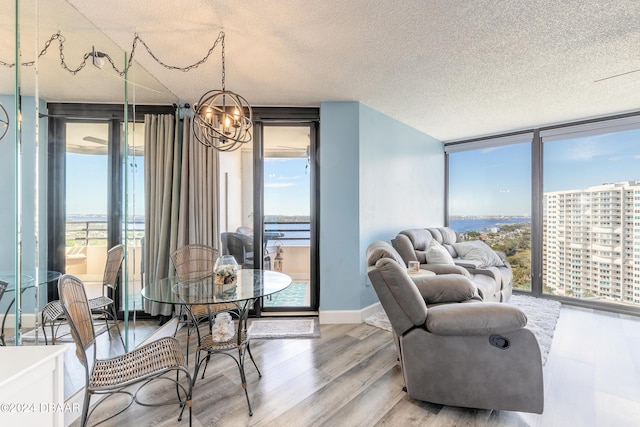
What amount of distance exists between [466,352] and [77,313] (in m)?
2.28

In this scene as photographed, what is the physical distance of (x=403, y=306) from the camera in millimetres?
1829

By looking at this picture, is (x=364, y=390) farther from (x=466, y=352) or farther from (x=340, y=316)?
(x=340, y=316)

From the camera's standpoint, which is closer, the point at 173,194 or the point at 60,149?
the point at 60,149

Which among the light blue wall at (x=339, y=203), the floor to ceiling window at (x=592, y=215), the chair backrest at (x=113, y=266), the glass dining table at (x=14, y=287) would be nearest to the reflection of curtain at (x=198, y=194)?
the chair backrest at (x=113, y=266)

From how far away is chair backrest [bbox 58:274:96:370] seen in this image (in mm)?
1341

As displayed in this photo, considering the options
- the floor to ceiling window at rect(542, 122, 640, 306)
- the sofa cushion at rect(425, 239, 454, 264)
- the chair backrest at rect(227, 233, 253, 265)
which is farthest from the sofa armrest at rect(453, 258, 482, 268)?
the chair backrest at rect(227, 233, 253, 265)

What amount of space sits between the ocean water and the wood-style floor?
205 centimetres

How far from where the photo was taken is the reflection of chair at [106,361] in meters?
1.39

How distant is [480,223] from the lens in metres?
4.91

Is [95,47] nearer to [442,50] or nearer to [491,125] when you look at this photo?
[442,50]

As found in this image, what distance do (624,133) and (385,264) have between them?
14.1 feet

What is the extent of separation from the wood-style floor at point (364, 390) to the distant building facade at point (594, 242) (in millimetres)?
1138

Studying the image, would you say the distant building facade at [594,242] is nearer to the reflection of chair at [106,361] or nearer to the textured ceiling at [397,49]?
the textured ceiling at [397,49]

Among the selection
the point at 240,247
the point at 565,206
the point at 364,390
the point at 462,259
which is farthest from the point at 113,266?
the point at 565,206
